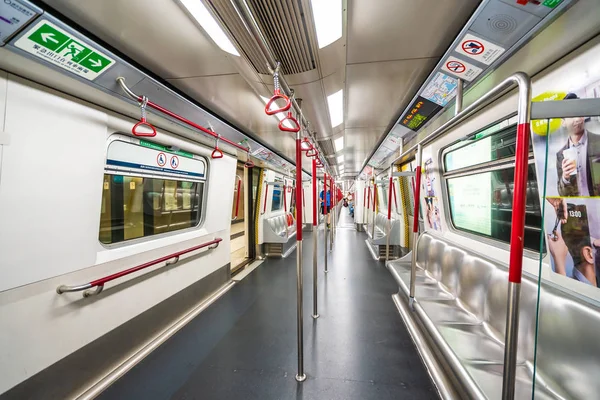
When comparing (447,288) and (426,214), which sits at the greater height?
(426,214)

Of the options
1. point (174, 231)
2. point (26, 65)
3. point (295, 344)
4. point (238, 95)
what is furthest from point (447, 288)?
point (26, 65)

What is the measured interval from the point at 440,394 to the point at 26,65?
382 centimetres

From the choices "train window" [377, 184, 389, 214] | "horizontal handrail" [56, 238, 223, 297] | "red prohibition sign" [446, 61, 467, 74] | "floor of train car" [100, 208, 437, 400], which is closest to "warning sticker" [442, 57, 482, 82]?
"red prohibition sign" [446, 61, 467, 74]

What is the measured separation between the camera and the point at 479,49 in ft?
5.13

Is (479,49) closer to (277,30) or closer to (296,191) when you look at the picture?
(277,30)

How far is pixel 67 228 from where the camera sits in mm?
1761

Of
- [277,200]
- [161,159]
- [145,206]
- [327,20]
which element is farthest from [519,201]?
[277,200]

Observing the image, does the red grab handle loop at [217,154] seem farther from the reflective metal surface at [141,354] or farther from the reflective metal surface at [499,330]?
the reflective metal surface at [499,330]

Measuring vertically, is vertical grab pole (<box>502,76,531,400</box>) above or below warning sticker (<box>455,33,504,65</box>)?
below

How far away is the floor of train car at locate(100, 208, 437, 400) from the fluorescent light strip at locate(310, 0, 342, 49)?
2780 millimetres

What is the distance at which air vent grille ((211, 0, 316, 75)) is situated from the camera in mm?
1205

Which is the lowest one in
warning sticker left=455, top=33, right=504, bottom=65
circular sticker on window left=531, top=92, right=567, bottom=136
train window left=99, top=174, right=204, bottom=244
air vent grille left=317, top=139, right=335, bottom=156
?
train window left=99, top=174, right=204, bottom=244

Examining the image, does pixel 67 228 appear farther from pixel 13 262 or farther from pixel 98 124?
pixel 98 124

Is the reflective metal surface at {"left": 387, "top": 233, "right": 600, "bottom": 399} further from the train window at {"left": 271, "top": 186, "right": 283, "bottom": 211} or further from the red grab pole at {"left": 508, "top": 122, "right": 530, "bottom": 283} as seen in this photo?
the train window at {"left": 271, "top": 186, "right": 283, "bottom": 211}
